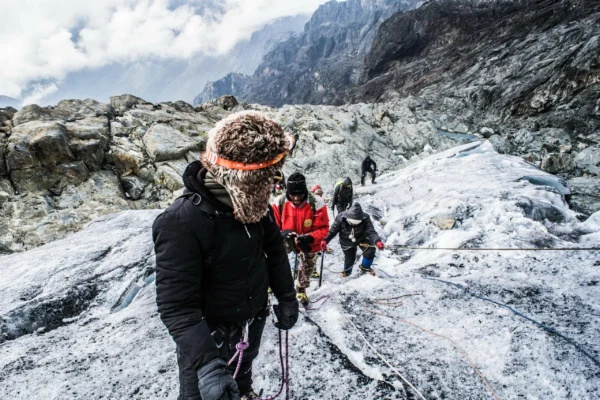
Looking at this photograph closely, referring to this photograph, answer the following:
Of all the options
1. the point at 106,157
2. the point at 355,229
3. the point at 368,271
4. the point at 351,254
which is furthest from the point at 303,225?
the point at 106,157

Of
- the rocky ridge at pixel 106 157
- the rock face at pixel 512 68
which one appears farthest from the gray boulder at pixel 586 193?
the rocky ridge at pixel 106 157

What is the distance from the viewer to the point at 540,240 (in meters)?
5.72

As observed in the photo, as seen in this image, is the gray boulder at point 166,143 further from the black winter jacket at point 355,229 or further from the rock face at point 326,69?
the rock face at point 326,69

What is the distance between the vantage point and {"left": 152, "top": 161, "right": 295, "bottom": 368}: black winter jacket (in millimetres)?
1510

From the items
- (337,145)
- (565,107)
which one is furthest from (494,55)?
(337,145)

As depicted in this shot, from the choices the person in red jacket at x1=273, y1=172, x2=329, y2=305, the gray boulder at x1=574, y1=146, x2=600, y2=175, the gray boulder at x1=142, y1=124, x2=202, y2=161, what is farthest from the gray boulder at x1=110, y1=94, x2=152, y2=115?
the gray boulder at x1=574, y1=146, x2=600, y2=175

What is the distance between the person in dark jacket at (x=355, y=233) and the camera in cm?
525

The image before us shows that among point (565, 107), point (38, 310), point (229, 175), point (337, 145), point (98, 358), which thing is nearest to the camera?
point (229, 175)

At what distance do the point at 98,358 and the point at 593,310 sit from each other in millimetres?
6097

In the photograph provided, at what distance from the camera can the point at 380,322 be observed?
3.79 metres

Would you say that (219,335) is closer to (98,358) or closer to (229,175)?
(229,175)

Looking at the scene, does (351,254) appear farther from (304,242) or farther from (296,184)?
(296,184)

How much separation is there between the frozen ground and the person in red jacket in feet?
1.88

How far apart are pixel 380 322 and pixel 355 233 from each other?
1881 millimetres
